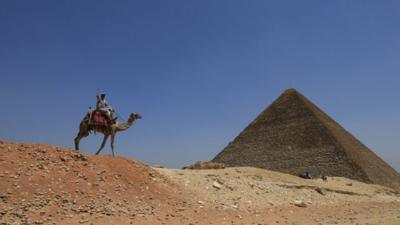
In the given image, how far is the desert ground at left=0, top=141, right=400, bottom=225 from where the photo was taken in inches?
367

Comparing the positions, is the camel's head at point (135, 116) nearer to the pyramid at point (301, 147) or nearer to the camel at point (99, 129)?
the camel at point (99, 129)

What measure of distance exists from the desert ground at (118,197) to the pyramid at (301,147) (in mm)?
36817

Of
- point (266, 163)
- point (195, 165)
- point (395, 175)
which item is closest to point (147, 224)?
point (195, 165)

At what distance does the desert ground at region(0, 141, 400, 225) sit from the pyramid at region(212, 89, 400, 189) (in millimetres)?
36817

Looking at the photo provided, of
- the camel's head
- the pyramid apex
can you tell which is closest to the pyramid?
the pyramid apex

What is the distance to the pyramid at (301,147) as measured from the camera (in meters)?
51.6

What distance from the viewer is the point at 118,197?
10641 millimetres

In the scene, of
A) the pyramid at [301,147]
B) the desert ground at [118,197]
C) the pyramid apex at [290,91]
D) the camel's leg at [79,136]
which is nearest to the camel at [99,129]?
the camel's leg at [79,136]

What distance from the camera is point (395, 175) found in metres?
60.3

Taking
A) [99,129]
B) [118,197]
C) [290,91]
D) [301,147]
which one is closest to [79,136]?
[99,129]

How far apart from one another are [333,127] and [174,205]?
52799mm

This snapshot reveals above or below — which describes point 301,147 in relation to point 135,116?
above

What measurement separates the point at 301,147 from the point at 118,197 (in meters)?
48.4

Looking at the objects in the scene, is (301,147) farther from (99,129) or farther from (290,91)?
(99,129)
